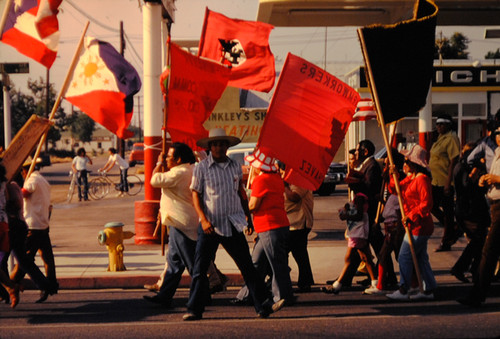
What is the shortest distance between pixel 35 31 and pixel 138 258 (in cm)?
375

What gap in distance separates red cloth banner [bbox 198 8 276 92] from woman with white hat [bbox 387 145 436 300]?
239 cm

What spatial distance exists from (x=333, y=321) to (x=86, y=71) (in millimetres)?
4169

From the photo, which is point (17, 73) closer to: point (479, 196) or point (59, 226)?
point (479, 196)

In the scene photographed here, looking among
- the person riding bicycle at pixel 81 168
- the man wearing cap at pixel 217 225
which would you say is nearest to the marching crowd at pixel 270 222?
the man wearing cap at pixel 217 225

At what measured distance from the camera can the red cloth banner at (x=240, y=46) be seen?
31.2 feet

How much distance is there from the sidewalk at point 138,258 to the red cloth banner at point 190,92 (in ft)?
6.39

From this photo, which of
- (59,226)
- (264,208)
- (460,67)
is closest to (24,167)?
(264,208)

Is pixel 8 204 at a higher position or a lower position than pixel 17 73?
lower

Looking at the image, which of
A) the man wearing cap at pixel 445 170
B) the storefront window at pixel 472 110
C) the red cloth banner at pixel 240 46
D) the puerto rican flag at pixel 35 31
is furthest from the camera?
the storefront window at pixel 472 110

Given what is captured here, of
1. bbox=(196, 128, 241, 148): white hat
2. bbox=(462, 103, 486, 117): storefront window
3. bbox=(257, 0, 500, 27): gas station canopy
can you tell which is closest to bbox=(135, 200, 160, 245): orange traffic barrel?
bbox=(196, 128, 241, 148): white hat

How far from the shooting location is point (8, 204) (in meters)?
7.66

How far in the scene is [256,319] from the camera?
23.5ft

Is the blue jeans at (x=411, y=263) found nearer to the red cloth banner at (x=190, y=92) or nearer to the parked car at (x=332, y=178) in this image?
the red cloth banner at (x=190, y=92)

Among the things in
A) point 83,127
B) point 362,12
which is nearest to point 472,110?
point 362,12
